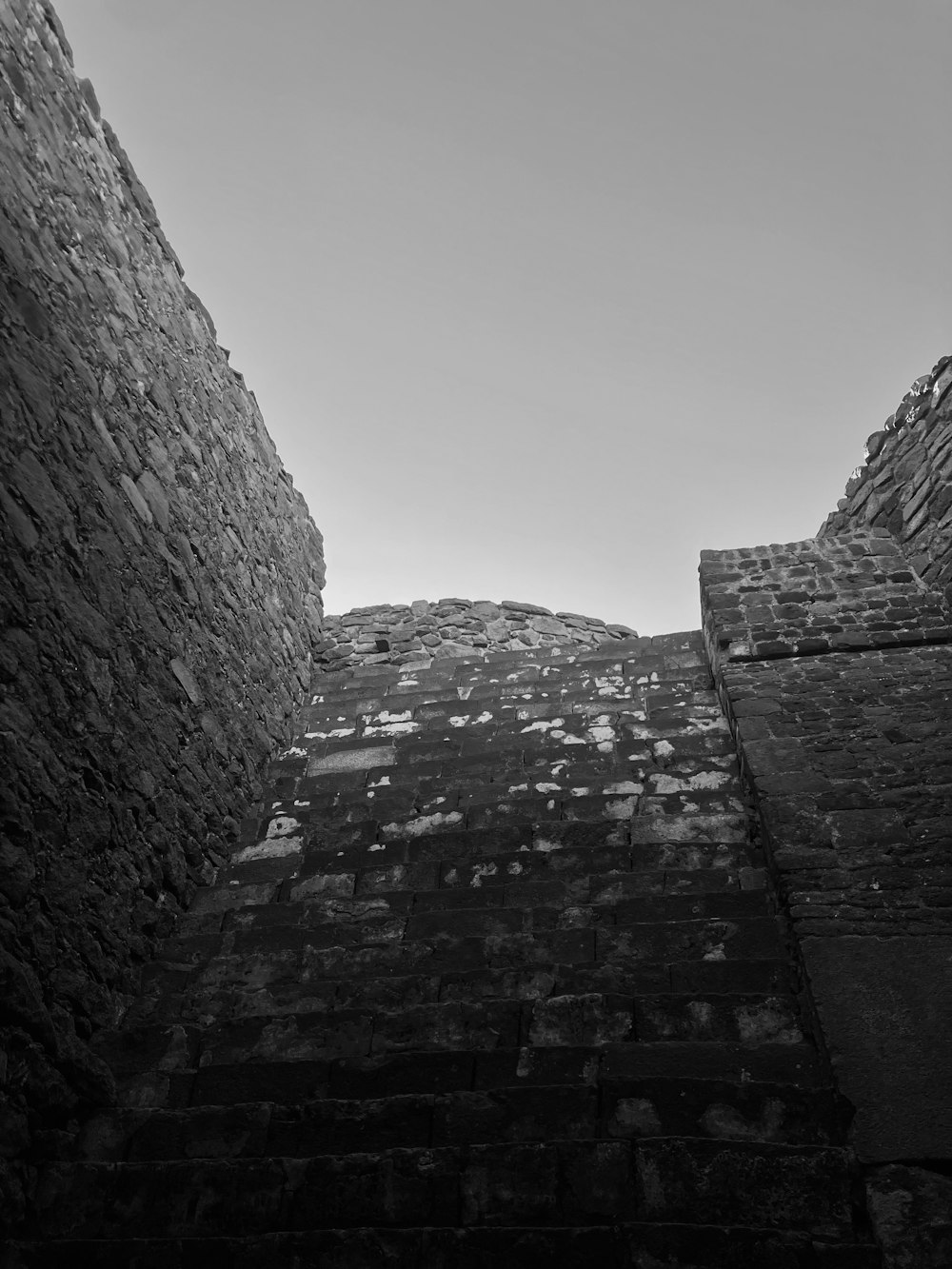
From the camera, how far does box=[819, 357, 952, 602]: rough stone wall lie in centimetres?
630

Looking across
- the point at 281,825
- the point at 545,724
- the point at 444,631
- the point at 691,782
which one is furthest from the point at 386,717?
the point at 691,782

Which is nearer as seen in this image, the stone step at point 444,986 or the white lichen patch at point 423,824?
the stone step at point 444,986

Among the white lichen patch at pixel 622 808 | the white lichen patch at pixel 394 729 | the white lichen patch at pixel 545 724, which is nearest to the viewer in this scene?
the white lichen patch at pixel 622 808

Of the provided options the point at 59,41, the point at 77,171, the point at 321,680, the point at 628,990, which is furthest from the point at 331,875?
the point at 59,41

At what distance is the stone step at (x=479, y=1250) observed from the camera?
7.83 feet

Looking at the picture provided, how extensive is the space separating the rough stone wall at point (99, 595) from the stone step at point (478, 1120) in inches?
13.5

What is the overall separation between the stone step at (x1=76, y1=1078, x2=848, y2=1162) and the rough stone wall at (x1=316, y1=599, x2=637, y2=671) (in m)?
4.93

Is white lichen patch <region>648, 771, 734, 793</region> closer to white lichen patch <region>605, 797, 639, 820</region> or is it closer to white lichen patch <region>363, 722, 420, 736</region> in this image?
white lichen patch <region>605, 797, 639, 820</region>

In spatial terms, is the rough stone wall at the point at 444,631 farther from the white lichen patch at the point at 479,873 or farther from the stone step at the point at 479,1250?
the stone step at the point at 479,1250

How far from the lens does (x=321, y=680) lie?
7.53m

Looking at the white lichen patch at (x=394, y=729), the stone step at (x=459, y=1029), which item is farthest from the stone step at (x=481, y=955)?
the white lichen patch at (x=394, y=729)

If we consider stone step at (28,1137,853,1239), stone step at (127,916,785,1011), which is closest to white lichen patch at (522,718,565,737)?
stone step at (127,916,785,1011)

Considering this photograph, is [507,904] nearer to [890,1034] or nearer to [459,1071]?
[459,1071]

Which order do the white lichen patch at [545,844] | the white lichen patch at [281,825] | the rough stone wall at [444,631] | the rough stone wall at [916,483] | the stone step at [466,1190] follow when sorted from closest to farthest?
the stone step at [466,1190] < the white lichen patch at [545,844] < the white lichen patch at [281,825] < the rough stone wall at [916,483] < the rough stone wall at [444,631]
